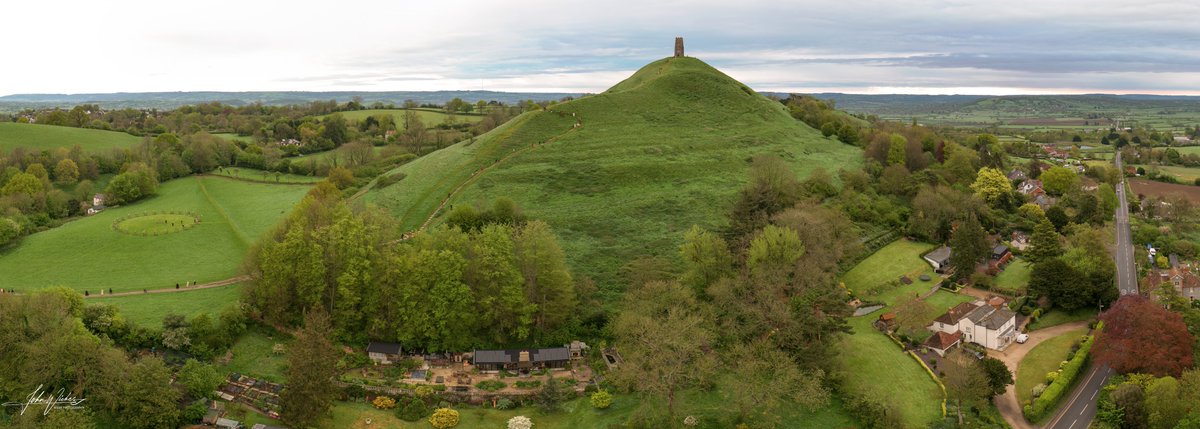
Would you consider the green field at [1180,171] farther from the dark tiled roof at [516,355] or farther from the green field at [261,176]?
the green field at [261,176]

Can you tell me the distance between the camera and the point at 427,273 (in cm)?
4047

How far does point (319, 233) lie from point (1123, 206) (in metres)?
96.5

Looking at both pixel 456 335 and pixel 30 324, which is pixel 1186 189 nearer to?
pixel 456 335

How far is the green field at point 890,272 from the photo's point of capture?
2031 inches

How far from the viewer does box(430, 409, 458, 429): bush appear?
108 ft

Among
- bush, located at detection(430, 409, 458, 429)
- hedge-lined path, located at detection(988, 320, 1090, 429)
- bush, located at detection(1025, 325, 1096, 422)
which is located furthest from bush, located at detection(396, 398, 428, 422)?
bush, located at detection(1025, 325, 1096, 422)

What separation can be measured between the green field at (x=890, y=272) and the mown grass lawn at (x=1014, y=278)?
4.98m

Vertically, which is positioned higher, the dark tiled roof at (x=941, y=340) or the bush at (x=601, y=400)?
the dark tiled roof at (x=941, y=340)

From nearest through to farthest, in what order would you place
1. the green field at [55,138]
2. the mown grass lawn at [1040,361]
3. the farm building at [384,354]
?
the mown grass lawn at [1040,361] < the farm building at [384,354] < the green field at [55,138]

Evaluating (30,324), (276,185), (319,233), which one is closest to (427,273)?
(319,233)

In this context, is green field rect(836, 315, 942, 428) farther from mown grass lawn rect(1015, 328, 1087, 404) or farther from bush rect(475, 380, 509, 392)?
bush rect(475, 380, 509, 392)

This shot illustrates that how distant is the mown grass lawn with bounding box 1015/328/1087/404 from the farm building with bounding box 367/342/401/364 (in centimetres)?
3681

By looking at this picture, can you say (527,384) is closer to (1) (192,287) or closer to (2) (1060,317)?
(1) (192,287)

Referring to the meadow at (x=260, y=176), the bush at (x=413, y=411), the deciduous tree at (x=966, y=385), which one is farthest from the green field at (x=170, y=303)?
the deciduous tree at (x=966, y=385)
